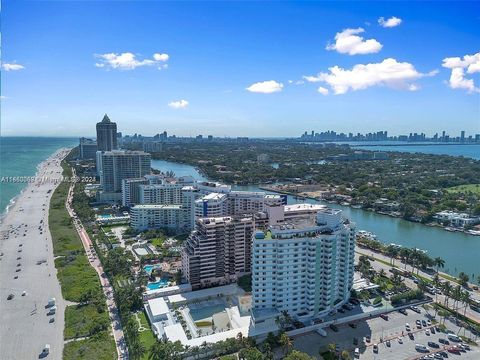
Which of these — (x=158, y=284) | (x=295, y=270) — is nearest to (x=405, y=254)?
(x=295, y=270)

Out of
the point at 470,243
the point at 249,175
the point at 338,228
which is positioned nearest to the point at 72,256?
the point at 338,228

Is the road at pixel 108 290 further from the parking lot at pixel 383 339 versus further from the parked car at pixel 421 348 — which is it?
the parked car at pixel 421 348

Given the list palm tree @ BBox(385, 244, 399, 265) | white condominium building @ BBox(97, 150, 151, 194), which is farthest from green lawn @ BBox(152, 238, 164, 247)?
white condominium building @ BBox(97, 150, 151, 194)

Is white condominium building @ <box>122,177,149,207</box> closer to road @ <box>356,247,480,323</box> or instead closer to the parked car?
road @ <box>356,247,480,323</box>

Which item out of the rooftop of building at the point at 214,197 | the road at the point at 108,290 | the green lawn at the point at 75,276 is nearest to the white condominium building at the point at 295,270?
the road at the point at 108,290

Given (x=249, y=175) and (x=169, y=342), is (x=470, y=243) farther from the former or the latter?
(x=249, y=175)

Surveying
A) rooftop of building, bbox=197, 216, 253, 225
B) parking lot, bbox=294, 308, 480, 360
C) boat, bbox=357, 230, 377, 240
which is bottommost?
parking lot, bbox=294, 308, 480, 360
